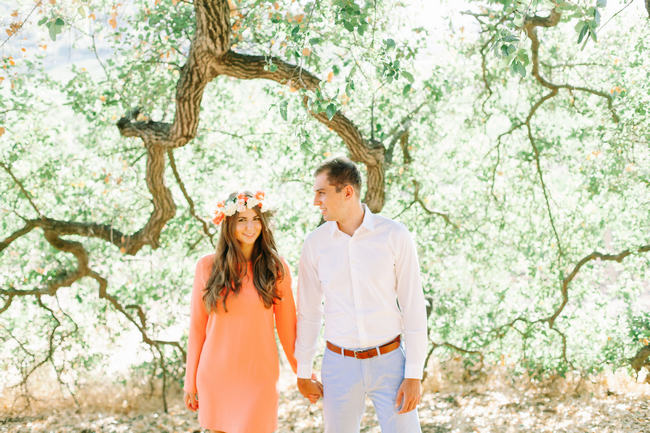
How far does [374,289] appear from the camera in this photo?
8.50 feet

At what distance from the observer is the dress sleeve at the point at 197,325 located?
9.43 ft

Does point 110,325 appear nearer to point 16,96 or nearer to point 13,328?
point 13,328

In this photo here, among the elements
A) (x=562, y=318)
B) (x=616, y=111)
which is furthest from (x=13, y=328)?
(x=616, y=111)

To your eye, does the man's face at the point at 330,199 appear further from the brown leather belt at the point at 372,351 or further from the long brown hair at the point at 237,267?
the brown leather belt at the point at 372,351

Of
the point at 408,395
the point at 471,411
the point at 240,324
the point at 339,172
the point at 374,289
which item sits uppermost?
the point at 339,172

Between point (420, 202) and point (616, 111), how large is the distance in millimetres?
2010

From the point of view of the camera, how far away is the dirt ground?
5.91 metres

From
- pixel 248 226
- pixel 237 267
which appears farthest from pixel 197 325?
pixel 248 226

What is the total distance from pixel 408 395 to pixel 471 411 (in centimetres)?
443

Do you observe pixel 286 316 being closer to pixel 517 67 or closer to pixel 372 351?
pixel 372 351

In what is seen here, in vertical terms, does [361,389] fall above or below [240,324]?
below

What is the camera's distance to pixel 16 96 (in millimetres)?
5828

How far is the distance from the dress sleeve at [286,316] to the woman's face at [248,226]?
0.64 feet

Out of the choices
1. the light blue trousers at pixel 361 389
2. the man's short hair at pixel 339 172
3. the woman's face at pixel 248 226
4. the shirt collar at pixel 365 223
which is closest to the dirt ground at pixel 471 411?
the light blue trousers at pixel 361 389
